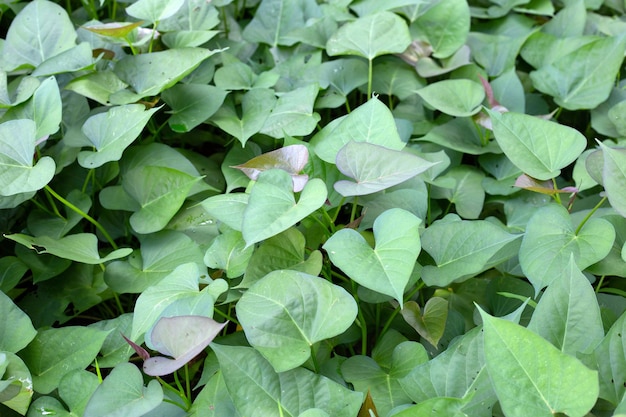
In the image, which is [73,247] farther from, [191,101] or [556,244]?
[556,244]

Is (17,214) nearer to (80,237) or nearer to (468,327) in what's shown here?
(80,237)

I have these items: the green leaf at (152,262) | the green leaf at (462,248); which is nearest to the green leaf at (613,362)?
the green leaf at (462,248)

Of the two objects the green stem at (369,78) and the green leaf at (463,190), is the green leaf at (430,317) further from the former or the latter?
the green stem at (369,78)

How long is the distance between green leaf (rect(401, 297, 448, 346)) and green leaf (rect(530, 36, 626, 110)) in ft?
2.16

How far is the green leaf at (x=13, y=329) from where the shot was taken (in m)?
0.97

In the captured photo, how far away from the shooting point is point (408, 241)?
89 centimetres

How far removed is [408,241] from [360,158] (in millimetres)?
173

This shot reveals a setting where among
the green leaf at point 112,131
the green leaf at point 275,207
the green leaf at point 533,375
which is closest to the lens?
the green leaf at point 533,375

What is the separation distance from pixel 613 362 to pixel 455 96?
74 cm

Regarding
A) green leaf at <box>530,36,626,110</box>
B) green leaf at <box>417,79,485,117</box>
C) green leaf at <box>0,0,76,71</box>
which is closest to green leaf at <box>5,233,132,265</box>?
green leaf at <box>0,0,76,71</box>

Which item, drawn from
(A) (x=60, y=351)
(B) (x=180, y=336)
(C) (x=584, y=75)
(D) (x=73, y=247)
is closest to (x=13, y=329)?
(A) (x=60, y=351)

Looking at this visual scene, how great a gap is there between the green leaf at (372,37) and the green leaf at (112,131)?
0.49 metres

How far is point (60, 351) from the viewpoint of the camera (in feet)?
3.31

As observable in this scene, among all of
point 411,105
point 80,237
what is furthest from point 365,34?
point 80,237
